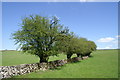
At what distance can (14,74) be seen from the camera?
925cm

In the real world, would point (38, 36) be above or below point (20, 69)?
above

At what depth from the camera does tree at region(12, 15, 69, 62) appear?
1154 centimetres

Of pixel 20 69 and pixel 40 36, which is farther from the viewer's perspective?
pixel 40 36

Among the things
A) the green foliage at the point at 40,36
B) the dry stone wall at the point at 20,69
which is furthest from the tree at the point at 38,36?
the dry stone wall at the point at 20,69

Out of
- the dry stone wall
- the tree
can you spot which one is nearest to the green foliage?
the tree

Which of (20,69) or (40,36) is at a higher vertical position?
(40,36)

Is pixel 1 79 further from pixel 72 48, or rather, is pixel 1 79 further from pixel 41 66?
pixel 72 48

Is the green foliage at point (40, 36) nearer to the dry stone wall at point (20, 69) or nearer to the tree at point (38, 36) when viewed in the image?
the tree at point (38, 36)

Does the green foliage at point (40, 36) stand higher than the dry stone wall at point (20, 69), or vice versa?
the green foliage at point (40, 36)

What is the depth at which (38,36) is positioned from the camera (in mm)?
11672

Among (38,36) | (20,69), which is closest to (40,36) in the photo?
(38,36)

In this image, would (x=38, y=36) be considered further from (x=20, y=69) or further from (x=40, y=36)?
(x=20, y=69)

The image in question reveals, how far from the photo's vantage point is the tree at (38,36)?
1154cm

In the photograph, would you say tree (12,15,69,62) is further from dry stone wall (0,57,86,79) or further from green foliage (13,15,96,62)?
dry stone wall (0,57,86,79)
